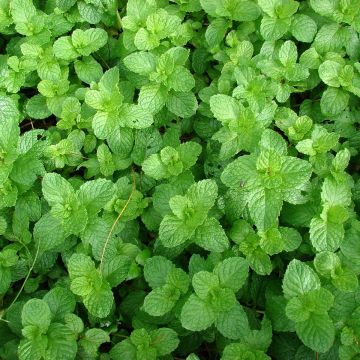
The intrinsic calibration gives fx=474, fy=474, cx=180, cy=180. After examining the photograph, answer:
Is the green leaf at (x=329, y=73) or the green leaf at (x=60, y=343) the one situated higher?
the green leaf at (x=329, y=73)

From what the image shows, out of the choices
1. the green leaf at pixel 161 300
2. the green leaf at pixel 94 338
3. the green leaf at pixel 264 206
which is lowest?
the green leaf at pixel 94 338

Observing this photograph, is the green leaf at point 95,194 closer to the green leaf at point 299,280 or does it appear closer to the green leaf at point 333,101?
the green leaf at point 299,280

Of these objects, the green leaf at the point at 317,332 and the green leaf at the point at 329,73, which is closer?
the green leaf at the point at 317,332

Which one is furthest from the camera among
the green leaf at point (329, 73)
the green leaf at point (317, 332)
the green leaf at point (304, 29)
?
the green leaf at point (304, 29)

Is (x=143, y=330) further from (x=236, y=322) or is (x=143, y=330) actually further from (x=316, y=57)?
(x=316, y=57)

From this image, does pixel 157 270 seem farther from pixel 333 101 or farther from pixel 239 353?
pixel 333 101

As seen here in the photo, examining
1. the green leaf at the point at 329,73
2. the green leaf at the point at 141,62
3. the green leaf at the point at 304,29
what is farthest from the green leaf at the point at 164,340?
the green leaf at the point at 304,29

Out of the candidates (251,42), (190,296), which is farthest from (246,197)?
(251,42)

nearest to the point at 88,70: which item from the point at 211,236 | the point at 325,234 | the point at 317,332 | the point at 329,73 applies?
the point at 211,236

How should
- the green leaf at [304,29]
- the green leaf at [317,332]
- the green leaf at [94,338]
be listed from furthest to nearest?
1. the green leaf at [304,29]
2. the green leaf at [94,338]
3. the green leaf at [317,332]
